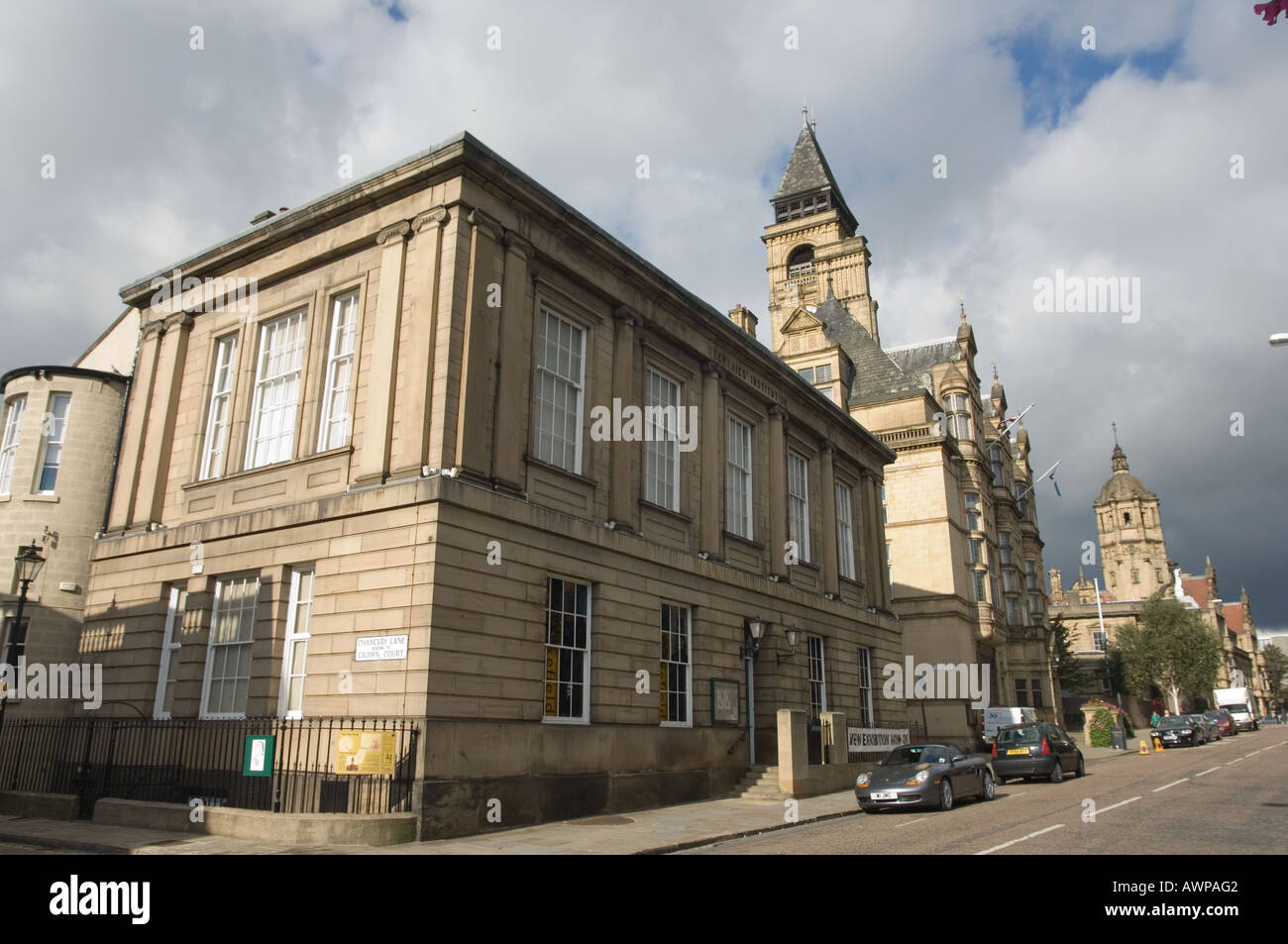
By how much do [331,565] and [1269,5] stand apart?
49.3 feet

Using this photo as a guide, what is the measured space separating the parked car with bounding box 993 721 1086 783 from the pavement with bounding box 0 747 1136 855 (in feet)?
25.9

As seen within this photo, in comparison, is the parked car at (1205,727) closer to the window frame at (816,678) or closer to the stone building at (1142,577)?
the window frame at (816,678)

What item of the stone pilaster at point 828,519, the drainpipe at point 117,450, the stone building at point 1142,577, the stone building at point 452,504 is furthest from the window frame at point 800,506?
the stone building at point 1142,577

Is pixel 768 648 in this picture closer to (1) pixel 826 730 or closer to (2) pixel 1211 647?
(1) pixel 826 730

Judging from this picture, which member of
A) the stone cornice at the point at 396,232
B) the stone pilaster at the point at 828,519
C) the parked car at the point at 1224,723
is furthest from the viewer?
the parked car at the point at 1224,723

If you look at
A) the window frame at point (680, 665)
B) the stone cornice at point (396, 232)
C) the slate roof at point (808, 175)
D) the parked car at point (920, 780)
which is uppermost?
the slate roof at point (808, 175)

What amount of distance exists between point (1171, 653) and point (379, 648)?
69.7 meters

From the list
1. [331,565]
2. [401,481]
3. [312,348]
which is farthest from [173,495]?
[401,481]

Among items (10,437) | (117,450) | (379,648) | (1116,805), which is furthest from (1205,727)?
(10,437)

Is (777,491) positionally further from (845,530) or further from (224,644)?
(224,644)

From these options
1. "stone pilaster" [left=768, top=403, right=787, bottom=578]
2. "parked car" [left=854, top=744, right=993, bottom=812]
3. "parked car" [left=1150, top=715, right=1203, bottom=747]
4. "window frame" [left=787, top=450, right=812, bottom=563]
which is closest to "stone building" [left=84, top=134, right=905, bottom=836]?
"stone pilaster" [left=768, top=403, right=787, bottom=578]

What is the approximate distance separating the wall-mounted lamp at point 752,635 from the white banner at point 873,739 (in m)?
4.38

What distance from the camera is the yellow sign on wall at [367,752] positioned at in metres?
13.3

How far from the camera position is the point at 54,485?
2302cm
